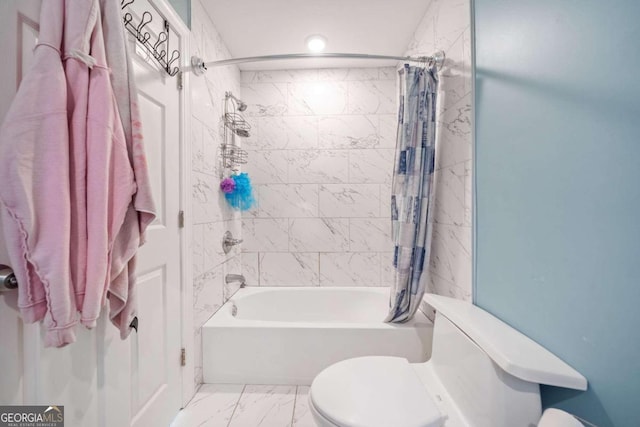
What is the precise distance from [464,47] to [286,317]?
2356 millimetres

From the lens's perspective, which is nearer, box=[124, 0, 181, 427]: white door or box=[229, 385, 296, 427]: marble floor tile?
box=[124, 0, 181, 427]: white door

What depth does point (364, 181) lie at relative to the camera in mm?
2520

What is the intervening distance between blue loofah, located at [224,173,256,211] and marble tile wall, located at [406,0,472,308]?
1.46 m

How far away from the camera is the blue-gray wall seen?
0.64 m

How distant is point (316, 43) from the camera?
2.15 m

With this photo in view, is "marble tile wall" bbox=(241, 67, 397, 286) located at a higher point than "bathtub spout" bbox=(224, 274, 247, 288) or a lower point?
higher

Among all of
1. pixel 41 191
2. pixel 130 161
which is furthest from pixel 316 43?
pixel 41 191

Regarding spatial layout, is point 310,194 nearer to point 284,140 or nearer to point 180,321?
point 284,140

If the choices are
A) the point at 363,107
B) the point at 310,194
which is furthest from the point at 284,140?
the point at 363,107

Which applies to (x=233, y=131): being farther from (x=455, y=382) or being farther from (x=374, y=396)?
(x=455, y=382)

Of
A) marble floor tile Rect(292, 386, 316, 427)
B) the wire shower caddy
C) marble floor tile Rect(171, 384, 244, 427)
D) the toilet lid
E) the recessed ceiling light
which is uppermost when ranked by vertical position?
the recessed ceiling light

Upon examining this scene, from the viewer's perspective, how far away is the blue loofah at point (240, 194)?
7.06 feet

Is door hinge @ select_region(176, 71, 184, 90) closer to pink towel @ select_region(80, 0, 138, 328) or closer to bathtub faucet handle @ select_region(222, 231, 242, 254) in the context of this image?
pink towel @ select_region(80, 0, 138, 328)

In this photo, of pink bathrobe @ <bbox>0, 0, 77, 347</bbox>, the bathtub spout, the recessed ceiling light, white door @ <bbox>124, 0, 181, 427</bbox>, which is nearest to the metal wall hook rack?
white door @ <bbox>124, 0, 181, 427</bbox>
